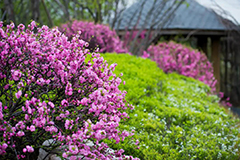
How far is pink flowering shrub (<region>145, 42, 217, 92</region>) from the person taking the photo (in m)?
9.34

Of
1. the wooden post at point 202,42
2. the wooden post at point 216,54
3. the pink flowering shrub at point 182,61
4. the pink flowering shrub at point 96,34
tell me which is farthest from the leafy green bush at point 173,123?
the wooden post at point 202,42

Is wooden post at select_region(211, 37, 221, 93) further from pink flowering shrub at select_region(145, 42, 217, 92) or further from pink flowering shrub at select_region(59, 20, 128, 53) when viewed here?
pink flowering shrub at select_region(59, 20, 128, 53)

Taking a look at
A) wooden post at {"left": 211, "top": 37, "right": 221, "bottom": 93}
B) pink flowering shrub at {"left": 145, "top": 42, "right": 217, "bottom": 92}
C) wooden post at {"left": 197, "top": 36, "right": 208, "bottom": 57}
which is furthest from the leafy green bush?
wooden post at {"left": 197, "top": 36, "right": 208, "bottom": 57}

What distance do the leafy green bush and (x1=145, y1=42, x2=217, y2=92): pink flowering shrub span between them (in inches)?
102

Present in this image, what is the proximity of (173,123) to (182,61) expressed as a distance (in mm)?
5124

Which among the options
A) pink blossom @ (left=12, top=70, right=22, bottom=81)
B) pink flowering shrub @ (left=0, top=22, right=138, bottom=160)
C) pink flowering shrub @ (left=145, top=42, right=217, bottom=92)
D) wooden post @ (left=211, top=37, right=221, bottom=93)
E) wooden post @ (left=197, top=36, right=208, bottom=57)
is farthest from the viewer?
wooden post @ (left=197, top=36, right=208, bottom=57)

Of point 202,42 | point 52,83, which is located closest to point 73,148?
point 52,83

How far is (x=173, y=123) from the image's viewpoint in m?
4.67

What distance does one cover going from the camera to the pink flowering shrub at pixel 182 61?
934 centimetres

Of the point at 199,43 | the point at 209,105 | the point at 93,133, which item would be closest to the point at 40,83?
the point at 93,133

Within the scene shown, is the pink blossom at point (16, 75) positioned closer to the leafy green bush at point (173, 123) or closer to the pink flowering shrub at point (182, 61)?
the leafy green bush at point (173, 123)

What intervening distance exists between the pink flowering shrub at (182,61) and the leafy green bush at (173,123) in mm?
2596

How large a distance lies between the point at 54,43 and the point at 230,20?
10.8 m

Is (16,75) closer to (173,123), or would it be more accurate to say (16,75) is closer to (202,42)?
(173,123)
